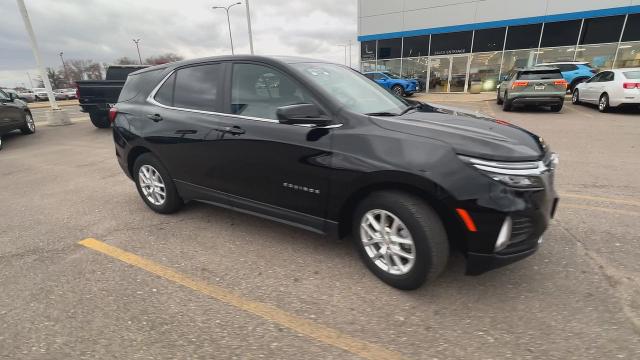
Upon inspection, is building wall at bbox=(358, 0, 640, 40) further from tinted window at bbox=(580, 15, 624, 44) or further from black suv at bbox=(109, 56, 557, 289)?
black suv at bbox=(109, 56, 557, 289)

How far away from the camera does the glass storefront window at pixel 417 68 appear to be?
77.7 ft

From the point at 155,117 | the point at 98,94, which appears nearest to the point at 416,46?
the point at 98,94

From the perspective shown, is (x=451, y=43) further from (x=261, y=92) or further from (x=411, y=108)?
(x=261, y=92)

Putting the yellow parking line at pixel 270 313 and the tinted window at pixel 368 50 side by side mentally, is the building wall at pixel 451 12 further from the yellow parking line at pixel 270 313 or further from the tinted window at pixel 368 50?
the yellow parking line at pixel 270 313

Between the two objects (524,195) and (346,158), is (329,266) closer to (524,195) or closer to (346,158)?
(346,158)

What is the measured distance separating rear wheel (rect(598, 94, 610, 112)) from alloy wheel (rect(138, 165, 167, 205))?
13347mm

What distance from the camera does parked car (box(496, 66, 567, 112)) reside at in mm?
11266

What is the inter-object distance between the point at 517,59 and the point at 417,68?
19.5ft

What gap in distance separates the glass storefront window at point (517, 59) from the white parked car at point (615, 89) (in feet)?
30.4

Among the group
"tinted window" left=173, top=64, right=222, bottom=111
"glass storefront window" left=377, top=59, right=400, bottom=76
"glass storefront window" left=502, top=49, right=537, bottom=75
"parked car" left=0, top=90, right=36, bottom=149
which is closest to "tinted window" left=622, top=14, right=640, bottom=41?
"glass storefront window" left=502, top=49, right=537, bottom=75

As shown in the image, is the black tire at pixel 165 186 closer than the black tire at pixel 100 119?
Yes

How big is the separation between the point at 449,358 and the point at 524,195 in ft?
3.53

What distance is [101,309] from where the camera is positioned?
2453mm

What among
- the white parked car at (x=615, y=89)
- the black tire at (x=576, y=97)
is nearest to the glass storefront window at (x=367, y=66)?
the black tire at (x=576, y=97)
